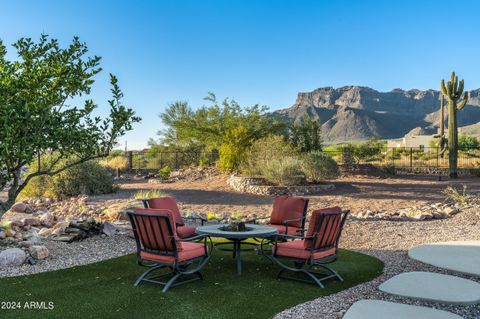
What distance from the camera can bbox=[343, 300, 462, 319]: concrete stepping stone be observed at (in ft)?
12.8

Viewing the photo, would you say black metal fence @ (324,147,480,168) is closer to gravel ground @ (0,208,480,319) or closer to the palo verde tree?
gravel ground @ (0,208,480,319)

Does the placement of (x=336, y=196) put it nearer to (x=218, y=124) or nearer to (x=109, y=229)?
(x=109, y=229)

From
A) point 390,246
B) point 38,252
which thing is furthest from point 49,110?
point 390,246

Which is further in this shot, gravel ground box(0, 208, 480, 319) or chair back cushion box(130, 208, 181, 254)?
chair back cushion box(130, 208, 181, 254)

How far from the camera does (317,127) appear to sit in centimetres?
2202

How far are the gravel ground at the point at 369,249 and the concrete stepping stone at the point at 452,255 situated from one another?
0.13 meters

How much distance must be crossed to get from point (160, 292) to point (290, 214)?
2.72 m

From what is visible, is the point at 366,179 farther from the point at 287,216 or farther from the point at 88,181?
the point at 287,216

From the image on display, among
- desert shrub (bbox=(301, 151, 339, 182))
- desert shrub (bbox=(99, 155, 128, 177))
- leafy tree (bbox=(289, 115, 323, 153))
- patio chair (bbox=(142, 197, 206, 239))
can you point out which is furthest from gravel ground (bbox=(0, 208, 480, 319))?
desert shrub (bbox=(99, 155, 128, 177))

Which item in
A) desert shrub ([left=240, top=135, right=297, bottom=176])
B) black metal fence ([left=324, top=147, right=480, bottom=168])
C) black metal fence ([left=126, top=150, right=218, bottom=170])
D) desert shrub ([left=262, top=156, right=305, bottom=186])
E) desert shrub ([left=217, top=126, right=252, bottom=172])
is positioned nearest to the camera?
desert shrub ([left=262, top=156, right=305, bottom=186])

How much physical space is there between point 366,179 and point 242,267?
14.9 m

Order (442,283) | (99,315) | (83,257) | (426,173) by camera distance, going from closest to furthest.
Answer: (99,315) < (442,283) < (83,257) < (426,173)

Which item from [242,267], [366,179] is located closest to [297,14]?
[366,179]

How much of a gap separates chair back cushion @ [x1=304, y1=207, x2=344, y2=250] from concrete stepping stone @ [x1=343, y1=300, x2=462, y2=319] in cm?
93
